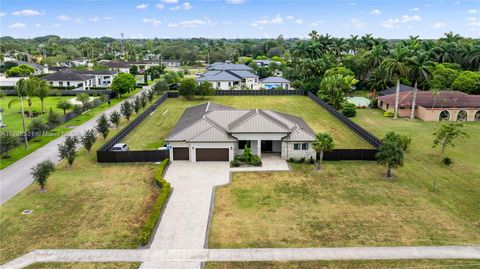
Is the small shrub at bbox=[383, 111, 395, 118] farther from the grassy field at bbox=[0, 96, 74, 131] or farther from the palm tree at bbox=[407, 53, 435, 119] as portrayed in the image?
the grassy field at bbox=[0, 96, 74, 131]

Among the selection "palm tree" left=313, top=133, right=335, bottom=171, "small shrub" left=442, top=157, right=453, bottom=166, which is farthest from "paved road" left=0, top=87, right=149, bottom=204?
"small shrub" left=442, top=157, right=453, bottom=166

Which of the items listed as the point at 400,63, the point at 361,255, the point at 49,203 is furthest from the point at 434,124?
the point at 49,203

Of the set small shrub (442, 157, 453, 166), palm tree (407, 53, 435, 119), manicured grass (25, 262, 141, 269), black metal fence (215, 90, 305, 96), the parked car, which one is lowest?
manicured grass (25, 262, 141, 269)

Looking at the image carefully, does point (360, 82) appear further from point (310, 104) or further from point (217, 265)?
point (217, 265)

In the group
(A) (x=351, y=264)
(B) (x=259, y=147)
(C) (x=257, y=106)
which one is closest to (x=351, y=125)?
(B) (x=259, y=147)

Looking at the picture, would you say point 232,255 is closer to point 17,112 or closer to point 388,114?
point 388,114

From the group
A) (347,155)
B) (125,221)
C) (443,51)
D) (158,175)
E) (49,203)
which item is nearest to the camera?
(125,221)
